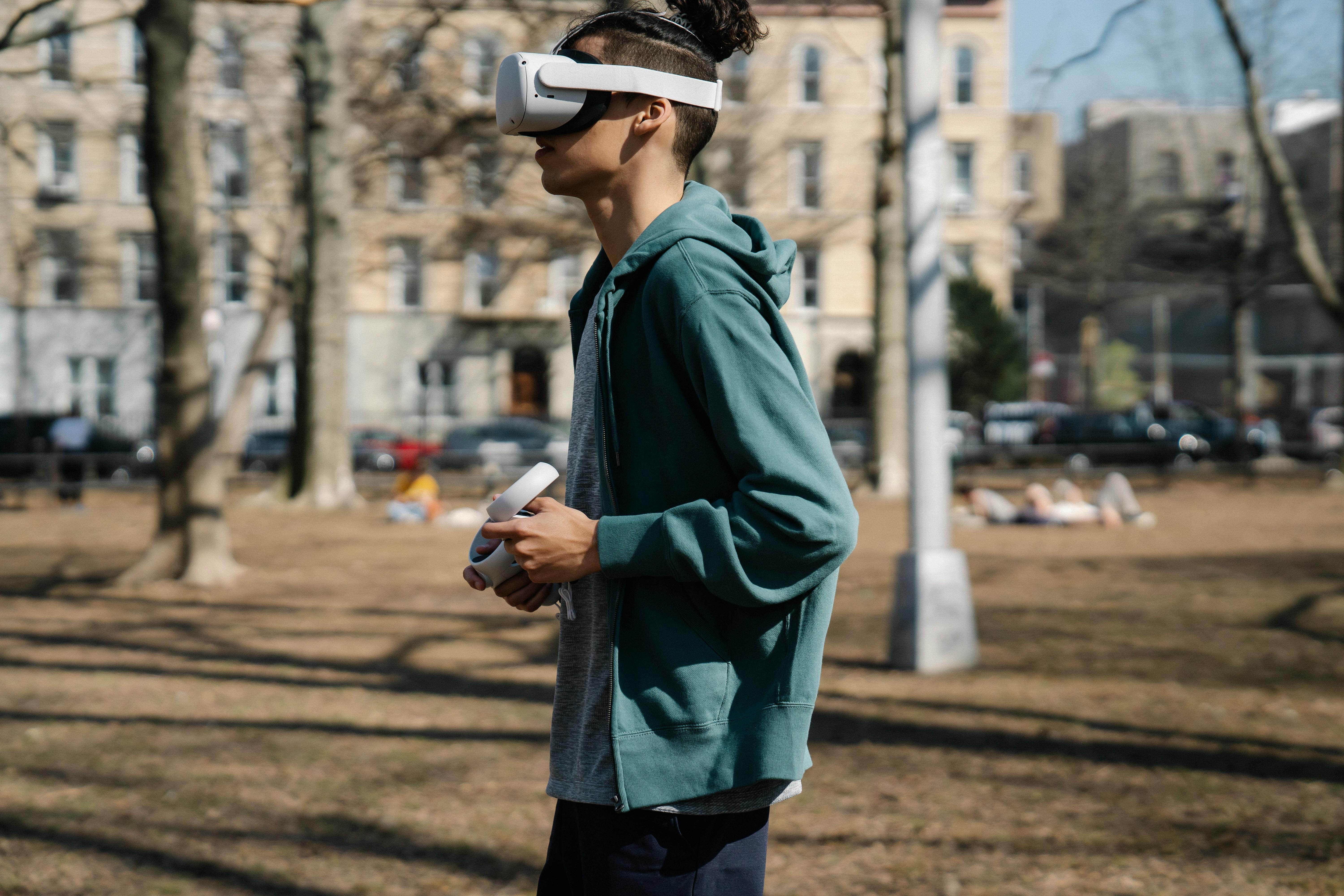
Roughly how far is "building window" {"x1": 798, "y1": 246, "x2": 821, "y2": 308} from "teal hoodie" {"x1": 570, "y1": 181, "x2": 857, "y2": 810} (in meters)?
43.5

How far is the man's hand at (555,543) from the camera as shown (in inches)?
67.2

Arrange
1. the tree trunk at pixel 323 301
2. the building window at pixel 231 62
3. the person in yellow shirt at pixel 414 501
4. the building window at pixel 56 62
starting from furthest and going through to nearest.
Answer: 1. the building window at pixel 231 62
2. the tree trunk at pixel 323 301
3. the person in yellow shirt at pixel 414 501
4. the building window at pixel 56 62

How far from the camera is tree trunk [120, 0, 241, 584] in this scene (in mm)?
10000

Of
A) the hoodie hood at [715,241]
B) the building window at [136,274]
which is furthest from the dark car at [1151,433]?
the building window at [136,274]

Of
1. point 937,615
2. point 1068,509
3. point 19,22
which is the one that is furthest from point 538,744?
point 1068,509

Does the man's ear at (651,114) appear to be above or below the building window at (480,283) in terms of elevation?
below

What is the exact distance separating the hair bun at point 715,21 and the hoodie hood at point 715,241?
255 mm

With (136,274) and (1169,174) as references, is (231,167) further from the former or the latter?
(1169,174)

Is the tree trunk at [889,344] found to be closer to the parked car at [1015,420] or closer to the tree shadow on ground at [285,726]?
the parked car at [1015,420]

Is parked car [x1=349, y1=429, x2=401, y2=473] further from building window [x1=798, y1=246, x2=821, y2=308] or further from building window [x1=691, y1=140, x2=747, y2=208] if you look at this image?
building window [x1=798, y1=246, x2=821, y2=308]

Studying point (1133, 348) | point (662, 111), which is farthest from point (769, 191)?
point (662, 111)

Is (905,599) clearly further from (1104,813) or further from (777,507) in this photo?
(777,507)

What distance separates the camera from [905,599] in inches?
282

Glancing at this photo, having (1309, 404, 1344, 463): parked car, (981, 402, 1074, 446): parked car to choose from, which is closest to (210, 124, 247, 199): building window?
(981, 402, 1074, 446): parked car
